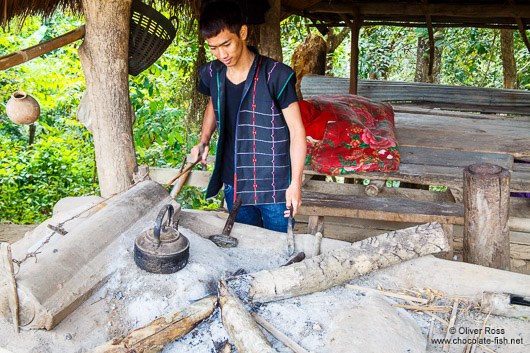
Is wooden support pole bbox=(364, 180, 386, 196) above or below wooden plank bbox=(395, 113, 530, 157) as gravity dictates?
below

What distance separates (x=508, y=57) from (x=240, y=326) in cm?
758

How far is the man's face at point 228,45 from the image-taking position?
7.29 ft

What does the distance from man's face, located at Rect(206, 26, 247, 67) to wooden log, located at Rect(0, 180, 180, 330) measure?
91 centimetres

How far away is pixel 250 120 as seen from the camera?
2.51 metres

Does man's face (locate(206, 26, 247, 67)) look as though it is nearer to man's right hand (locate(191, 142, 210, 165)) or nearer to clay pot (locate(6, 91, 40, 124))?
man's right hand (locate(191, 142, 210, 165))

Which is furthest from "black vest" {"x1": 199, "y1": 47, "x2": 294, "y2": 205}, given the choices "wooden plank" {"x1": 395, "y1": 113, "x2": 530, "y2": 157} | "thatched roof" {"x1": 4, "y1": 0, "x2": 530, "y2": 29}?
"thatched roof" {"x1": 4, "y1": 0, "x2": 530, "y2": 29}

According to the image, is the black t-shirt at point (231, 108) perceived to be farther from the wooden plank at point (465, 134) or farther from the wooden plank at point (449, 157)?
the wooden plank at point (465, 134)

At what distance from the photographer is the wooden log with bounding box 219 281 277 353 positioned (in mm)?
1682

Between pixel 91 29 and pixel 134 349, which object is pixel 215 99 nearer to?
pixel 91 29

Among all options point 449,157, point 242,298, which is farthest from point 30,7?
point 449,157

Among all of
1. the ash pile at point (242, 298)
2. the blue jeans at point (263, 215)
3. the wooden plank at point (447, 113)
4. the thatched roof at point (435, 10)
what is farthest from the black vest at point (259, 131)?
the wooden plank at point (447, 113)

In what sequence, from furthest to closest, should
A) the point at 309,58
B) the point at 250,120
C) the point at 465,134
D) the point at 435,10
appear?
1. the point at 309,58
2. the point at 435,10
3. the point at 465,134
4. the point at 250,120

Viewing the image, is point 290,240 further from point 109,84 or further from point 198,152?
point 109,84

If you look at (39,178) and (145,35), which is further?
(39,178)
